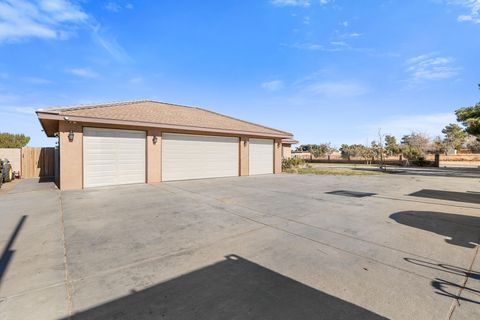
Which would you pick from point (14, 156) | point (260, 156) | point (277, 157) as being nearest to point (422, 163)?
point (277, 157)

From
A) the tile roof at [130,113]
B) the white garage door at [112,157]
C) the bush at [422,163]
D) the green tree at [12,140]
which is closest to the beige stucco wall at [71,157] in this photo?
the white garage door at [112,157]

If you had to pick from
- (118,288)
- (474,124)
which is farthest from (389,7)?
(118,288)

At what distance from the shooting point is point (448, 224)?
204 inches

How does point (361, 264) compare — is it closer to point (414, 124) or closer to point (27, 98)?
point (27, 98)

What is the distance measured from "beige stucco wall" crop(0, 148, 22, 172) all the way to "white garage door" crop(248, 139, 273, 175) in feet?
51.0

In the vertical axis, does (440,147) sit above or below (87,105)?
below

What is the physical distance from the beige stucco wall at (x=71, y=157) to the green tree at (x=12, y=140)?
98.3ft

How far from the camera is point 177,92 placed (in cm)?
1977

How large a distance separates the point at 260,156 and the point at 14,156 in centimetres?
1680

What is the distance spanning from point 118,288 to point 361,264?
3.19 m

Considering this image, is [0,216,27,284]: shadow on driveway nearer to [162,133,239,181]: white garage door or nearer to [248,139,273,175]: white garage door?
[162,133,239,181]: white garage door

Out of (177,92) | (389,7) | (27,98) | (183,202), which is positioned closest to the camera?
(183,202)

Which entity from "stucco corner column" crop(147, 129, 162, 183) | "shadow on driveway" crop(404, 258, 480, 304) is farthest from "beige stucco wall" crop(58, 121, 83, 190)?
"shadow on driveway" crop(404, 258, 480, 304)

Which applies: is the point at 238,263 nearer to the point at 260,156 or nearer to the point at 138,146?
the point at 138,146
